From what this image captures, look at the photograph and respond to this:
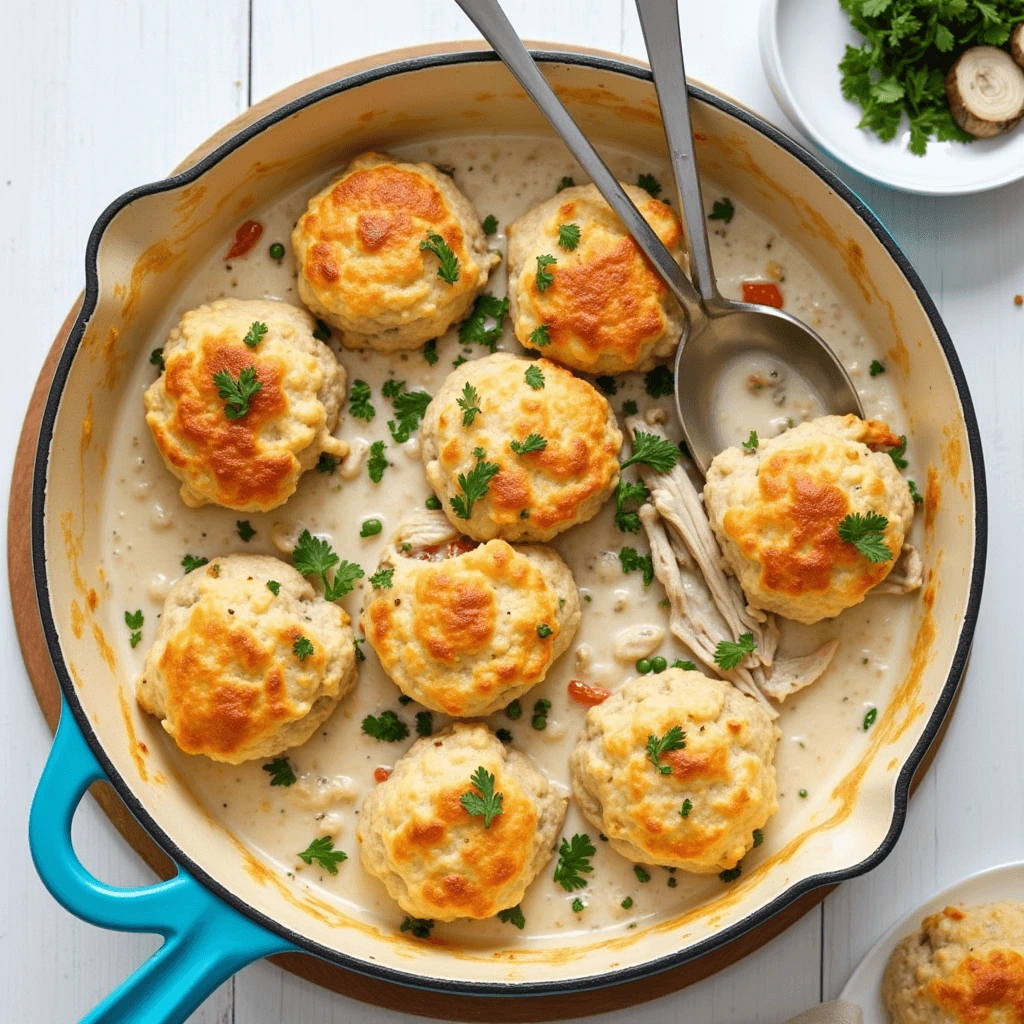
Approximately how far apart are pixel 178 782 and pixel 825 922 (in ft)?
7.75

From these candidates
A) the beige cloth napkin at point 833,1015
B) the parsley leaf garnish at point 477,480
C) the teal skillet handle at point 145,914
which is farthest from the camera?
the beige cloth napkin at point 833,1015

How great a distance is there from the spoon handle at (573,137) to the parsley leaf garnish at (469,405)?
0.75m

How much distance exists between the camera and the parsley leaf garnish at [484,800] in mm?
3762

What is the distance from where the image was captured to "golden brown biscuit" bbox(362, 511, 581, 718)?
12.6ft

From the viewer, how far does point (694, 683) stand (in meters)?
3.95

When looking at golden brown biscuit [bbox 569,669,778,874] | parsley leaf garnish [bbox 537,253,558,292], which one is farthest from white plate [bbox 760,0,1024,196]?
golden brown biscuit [bbox 569,669,778,874]

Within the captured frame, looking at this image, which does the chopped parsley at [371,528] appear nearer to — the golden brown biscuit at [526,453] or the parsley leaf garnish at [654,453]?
the golden brown biscuit at [526,453]

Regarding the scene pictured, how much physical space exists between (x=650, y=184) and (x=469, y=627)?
1763 millimetres

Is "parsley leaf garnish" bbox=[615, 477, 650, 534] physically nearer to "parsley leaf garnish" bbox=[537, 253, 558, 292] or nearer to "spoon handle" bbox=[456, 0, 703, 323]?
"spoon handle" bbox=[456, 0, 703, 323]

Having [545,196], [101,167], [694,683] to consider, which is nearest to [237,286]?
[101,167]

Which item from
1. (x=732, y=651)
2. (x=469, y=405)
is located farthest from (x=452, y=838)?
(x=469, y=405)

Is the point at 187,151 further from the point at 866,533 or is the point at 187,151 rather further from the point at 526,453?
the point at 866,533

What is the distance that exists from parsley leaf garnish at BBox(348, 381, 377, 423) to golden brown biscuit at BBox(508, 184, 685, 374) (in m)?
0.59

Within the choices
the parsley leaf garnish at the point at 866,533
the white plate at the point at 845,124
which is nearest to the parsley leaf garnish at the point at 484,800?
the parsley leaf garnish at the point at 866,533
